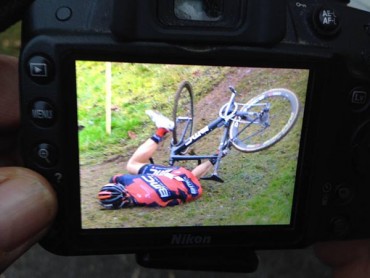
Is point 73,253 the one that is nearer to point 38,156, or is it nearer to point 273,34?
point 38,156

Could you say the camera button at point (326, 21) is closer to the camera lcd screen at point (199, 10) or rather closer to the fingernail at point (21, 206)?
the camera lcd screen at point (199, 10)

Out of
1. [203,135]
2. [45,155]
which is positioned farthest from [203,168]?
[45,155]

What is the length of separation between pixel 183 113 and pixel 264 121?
83 mm

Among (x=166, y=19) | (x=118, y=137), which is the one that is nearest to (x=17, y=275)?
(x=118, y=137)

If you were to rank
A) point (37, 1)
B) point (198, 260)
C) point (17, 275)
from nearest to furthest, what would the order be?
point (37, 1)
point (198, 260)
point (17, 275)

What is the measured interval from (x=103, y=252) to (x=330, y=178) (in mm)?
243

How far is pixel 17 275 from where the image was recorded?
3.17 feet

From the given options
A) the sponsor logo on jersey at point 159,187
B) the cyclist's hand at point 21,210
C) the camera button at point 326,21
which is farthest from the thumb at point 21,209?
the camera button at point 326,21

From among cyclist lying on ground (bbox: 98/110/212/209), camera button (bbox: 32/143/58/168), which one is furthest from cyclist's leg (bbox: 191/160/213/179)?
camera button (bbox: 32/143/58/168)

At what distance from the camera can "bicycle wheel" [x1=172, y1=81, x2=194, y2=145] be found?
0.54 metres

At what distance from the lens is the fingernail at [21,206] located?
1.61 ft

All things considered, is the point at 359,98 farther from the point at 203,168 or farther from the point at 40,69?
the point at 40,69

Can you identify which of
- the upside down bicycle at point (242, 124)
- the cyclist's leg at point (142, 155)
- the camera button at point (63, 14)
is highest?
the camera button at point (63, 14)

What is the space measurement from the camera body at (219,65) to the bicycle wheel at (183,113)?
32 millimetres
